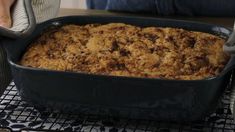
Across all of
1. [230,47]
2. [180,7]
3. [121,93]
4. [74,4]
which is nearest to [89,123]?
[121,93]

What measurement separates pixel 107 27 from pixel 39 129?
0.27m

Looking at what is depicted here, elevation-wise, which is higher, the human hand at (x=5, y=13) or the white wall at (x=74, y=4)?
the human hand at (x=5, y=13)

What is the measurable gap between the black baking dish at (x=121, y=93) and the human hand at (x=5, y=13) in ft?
0.61

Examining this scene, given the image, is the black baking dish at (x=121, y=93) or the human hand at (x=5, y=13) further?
the human hand at (x=5, y=13)

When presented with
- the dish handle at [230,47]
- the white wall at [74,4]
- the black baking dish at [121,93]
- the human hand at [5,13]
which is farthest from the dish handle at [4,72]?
the white wall at [74,4]

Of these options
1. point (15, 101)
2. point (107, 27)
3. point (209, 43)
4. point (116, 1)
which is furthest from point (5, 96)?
point (116, 1)

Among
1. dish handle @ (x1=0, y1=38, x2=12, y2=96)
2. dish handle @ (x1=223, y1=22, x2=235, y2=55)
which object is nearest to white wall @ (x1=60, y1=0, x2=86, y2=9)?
→ dish handle @ (x1=0, y1=38, x2=12, y2=96)

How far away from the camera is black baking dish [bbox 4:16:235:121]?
0.71 metres

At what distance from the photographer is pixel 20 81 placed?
0.78 meters

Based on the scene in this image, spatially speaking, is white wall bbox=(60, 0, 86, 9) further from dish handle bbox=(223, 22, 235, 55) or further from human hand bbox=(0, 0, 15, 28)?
dish handle bbox=(223, 22, 235, 55)

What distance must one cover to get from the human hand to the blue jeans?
407mm

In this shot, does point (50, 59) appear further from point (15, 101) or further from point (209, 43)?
point (209, 43)

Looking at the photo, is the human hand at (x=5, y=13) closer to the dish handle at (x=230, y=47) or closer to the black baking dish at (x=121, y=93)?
the black baking dish at (x=121, y=93)

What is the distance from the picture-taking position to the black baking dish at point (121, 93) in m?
0.71
